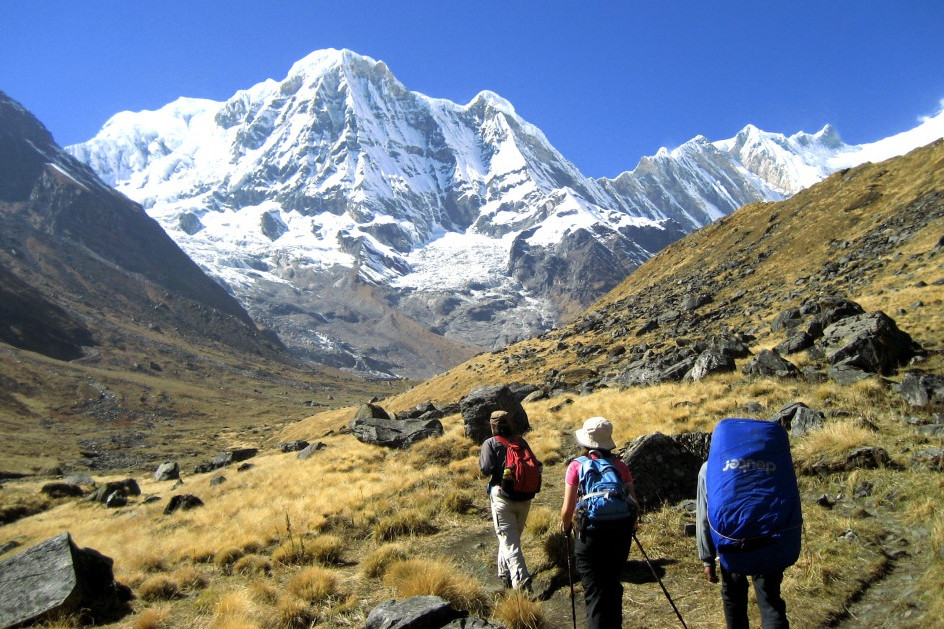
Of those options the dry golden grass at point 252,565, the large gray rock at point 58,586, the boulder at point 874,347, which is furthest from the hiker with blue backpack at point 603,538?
the boulder at point 874,347

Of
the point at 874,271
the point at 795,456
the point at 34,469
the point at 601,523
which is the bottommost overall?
the point at 34,469

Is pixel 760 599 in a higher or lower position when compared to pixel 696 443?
lower

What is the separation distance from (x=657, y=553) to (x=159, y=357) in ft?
592

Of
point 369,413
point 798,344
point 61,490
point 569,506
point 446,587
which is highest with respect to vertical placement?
point 798,344

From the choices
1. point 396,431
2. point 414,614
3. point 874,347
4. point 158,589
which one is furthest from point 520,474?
point 396,431

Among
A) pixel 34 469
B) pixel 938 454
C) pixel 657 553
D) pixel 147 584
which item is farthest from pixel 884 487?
pixel 34 469

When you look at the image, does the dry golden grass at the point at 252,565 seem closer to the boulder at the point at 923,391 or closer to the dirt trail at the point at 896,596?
the dirt trail at the point at 896,596

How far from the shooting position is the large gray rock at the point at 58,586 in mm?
8016

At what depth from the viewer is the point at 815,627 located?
6.18 m

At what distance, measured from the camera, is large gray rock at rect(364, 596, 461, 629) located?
6.39 m

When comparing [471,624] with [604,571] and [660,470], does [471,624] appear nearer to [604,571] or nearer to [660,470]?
[604,571]

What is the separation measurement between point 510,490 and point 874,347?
14338mm

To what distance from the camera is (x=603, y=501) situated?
573 centimetres

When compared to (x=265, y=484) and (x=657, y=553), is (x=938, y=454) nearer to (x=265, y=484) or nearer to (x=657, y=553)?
(x=657, y=553)
